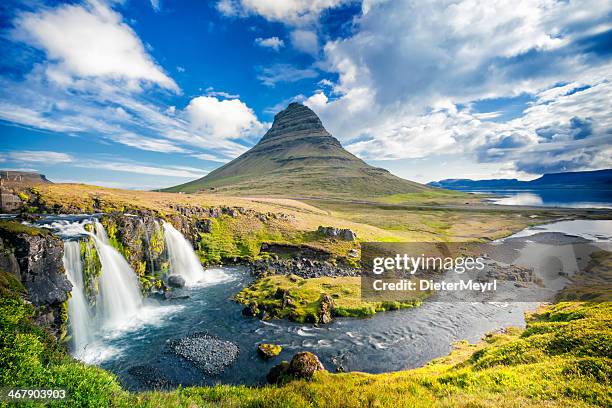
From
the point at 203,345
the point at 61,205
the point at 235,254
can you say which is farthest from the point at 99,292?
the point at 235,254

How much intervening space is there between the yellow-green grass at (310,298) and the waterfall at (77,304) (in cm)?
1779

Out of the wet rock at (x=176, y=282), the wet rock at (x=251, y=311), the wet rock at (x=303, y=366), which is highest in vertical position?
the wet rock at (x=303, y=366)

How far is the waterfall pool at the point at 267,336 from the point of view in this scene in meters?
25.3

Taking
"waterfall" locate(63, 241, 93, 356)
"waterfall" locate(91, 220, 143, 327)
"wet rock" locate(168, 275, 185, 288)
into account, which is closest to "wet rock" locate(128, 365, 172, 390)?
"waterfall" locate(63, 241, 93, 356)

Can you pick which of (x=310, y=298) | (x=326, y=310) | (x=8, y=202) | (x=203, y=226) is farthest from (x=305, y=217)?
(x=8, y=202)

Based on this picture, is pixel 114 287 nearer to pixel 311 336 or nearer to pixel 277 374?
pixel 277 374

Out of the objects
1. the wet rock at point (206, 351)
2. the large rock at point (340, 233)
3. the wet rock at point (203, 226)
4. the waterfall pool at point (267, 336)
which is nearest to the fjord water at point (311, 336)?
the waterfall pool at point (267, 336)

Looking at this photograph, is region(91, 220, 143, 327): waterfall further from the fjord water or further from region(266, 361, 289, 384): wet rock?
region(266, 361, 289, 384): wet rock

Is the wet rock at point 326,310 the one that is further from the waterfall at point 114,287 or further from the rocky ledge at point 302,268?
the waterfall at point 114,287

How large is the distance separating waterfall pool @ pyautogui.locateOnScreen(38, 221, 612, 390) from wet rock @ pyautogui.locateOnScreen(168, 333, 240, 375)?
67 cm

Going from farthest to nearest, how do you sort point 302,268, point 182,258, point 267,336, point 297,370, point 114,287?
point 302,268 → point 182,258 → point 114,287 → point 267,336 → point 297,370

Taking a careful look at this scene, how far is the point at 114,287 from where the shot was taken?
36094 millimetres

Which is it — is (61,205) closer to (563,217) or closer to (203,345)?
(203,345)

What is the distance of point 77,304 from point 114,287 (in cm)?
641
